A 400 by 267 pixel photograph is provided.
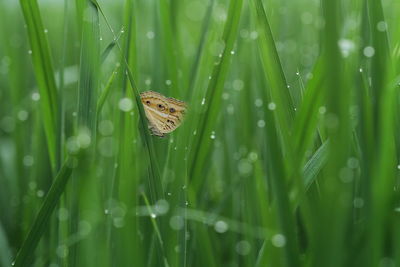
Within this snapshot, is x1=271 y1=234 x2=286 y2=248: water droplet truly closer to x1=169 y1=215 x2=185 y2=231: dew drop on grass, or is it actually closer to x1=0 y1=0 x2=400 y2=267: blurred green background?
x1=0 y1=0 x2=400 y2=267: blurred green background

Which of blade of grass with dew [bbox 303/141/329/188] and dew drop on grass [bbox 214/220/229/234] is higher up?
blade of grass with dew [bbox 303/141/329/188]

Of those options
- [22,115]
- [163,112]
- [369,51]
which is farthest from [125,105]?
[22,115]

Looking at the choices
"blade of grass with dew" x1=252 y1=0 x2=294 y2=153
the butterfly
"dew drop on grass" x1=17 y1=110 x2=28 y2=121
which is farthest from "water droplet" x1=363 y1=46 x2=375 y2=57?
"dew drop on grass" x1=17 y1=110 x2=28 y2=121

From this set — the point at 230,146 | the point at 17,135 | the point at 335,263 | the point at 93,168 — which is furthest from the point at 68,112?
the point at 335,263

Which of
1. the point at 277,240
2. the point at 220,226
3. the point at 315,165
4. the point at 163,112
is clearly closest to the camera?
the point at 277,240

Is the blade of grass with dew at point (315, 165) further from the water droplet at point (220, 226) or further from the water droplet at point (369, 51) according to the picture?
the water droplet at point (220, 226)

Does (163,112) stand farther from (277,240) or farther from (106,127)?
(277,240)

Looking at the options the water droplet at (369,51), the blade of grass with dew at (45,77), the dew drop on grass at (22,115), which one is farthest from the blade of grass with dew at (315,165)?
the dew drop on grass at (22,115)
